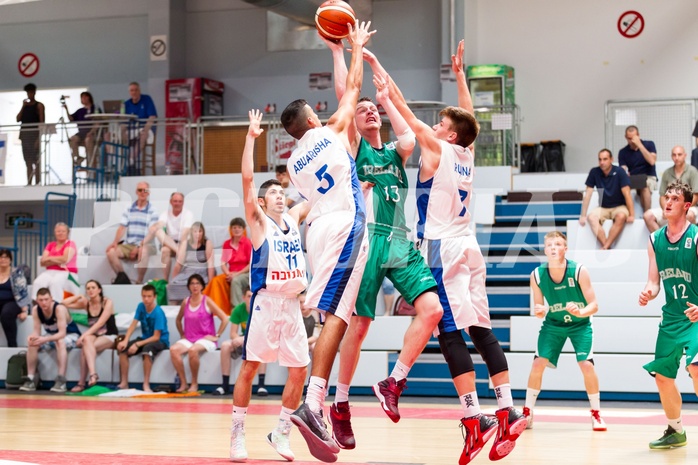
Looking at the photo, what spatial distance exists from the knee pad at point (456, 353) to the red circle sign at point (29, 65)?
16.5 metres

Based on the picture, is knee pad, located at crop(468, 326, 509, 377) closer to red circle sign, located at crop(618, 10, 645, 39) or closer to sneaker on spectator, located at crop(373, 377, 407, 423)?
sneaker on spectator, located at crop(373, 377, 407, 423)

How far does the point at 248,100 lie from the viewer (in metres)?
18.6

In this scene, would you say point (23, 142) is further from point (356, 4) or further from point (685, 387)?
point (685, 387)

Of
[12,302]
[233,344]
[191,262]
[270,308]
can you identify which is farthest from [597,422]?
[12,302]

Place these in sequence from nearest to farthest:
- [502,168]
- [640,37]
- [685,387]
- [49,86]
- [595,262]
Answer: [685,387]
[595,262]
[502,168]
[640,37]
[49,86]

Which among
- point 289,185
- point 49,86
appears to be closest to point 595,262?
point 289,185

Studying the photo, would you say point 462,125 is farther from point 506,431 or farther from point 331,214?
point 506,431

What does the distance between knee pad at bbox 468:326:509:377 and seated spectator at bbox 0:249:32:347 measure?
27.6 ft

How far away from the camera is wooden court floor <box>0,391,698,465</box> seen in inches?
226

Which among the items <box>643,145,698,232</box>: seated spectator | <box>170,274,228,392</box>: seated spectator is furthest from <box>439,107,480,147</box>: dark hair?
<box>643,145,698,232</box>: seated spectator

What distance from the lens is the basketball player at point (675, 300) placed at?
6277 millimetres

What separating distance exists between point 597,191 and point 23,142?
9.03m

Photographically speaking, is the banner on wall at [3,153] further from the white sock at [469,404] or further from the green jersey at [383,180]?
the white sock at [469,404]

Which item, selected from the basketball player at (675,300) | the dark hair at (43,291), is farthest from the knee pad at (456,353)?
the dark hair at (43,291)
